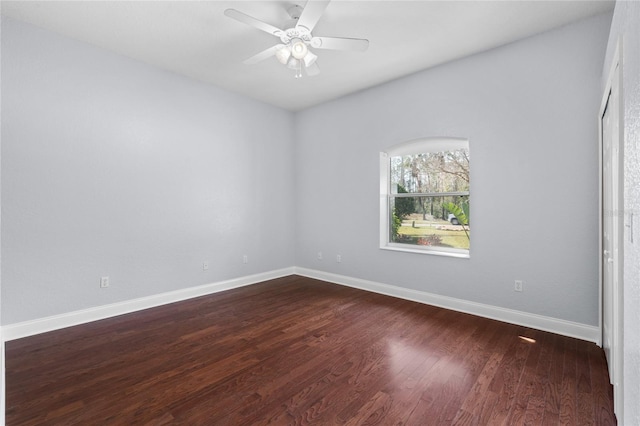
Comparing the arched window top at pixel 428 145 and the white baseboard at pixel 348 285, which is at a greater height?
the arched window top at pixel 428 145

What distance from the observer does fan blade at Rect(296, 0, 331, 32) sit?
2094mm

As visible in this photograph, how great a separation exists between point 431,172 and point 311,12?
8.50ft

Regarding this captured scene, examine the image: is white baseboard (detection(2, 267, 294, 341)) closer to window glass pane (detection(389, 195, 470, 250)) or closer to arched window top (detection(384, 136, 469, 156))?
window glass pane (detection(389, 195, 470, 250))

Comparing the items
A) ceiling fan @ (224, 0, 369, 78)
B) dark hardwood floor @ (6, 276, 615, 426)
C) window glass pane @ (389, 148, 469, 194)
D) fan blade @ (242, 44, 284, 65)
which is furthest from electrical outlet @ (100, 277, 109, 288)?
window glass pane @ (389, 148, 469, 194)

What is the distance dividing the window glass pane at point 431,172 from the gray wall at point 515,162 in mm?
310

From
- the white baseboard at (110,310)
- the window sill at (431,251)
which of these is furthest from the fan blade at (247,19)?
the white baseboard at (110,310)

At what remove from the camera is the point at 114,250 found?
3.40 metres

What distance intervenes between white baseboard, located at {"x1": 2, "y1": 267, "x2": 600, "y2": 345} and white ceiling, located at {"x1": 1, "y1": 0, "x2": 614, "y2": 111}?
9.36 ft

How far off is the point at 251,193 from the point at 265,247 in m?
0.95

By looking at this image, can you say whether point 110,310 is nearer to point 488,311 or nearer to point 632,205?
point 488,311

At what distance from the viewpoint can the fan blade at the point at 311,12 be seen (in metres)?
2.09

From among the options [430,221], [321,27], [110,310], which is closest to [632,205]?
[321,27]

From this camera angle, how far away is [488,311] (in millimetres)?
3283

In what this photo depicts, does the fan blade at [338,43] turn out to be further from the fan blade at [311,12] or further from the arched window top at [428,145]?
the arched window top at [428,145]
